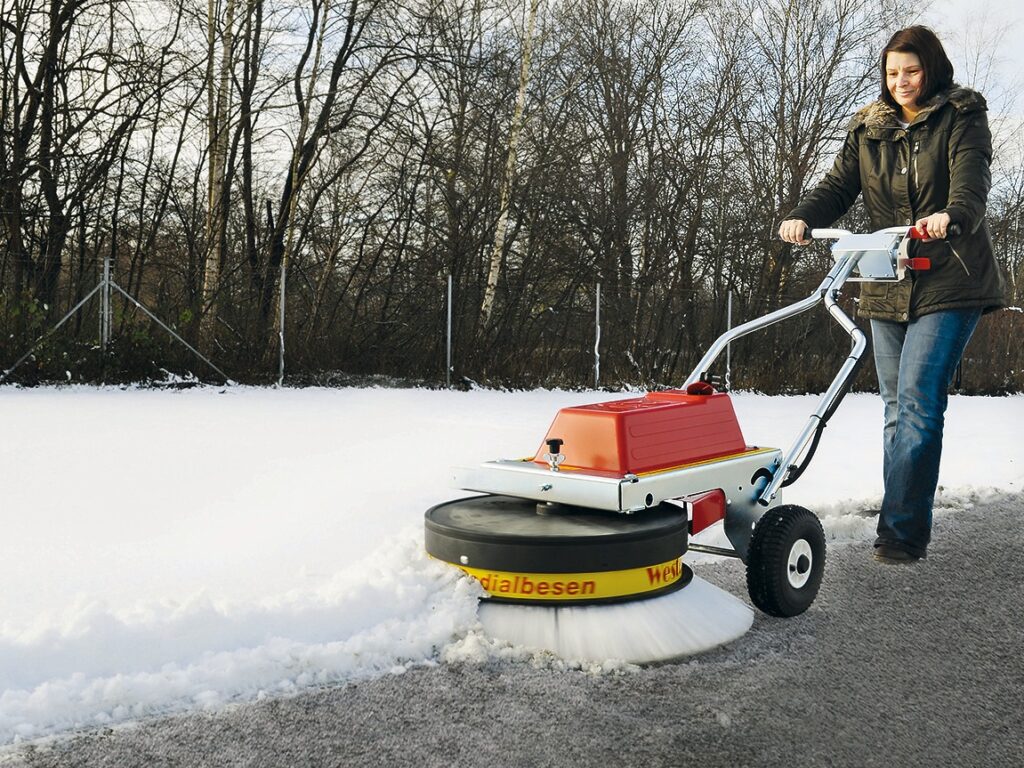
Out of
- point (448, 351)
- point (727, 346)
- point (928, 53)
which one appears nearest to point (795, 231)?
point (928, 53)

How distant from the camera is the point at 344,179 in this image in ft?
51.9

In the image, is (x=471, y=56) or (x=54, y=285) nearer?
(x=54, y=285)

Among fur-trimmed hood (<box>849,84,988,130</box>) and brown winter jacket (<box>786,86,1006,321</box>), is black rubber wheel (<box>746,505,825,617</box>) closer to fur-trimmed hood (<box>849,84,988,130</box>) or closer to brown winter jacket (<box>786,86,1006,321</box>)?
brown winter jacket (<box>786,86,1006,321</box>)

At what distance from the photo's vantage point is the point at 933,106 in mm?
3783

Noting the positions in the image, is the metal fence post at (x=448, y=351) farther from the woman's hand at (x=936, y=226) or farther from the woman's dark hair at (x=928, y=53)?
the woman's hand at (x=936, y=226)

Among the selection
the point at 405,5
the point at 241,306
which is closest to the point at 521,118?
the point at 405,5

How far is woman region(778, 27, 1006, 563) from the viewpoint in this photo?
3768 mm

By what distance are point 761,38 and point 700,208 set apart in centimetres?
457

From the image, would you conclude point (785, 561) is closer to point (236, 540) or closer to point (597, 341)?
point (236, 540)

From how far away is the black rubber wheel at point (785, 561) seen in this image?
2928mm

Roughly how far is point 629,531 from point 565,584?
8.6 inches

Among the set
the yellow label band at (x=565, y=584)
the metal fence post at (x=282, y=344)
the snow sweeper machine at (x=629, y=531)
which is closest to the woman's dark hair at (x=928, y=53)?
the snow sweeper machine at (x=629, y=531)

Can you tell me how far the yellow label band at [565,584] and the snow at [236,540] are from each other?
0.09m

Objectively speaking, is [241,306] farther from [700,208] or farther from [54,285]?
[700,208]
